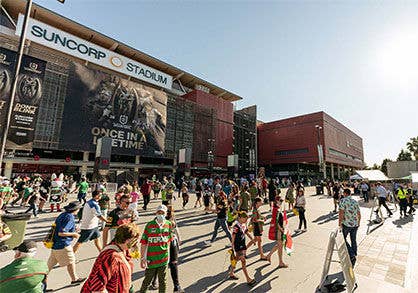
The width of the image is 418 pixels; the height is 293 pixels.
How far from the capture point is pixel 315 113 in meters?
53.4

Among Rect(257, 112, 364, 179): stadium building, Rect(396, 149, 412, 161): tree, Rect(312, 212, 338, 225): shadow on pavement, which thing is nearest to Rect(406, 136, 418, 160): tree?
Rect(396, 149, 412, 161): tree

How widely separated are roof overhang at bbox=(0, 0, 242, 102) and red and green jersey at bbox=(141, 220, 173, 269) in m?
42.6

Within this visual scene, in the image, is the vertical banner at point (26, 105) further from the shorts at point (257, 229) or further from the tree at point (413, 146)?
the tree at point (413, 146)

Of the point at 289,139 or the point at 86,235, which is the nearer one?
the point at 86,235

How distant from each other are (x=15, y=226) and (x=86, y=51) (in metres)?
37.3

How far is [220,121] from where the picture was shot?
5150cm

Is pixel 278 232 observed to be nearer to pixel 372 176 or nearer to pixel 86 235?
pixel 86 235

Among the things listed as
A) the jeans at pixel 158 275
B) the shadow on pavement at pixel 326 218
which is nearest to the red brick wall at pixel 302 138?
the shadow on pavement at pixel 326 218

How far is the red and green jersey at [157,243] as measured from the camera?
11.0ft

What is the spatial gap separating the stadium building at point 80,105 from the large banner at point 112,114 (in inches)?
4.9

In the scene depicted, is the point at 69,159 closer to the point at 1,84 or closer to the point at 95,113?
the point at 95,113

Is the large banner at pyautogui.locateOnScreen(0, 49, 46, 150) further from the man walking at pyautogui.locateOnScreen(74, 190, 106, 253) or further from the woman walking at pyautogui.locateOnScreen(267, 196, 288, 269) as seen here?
the woman walking at pyautogui.locateOnScreen(267, 196, 288, 269)

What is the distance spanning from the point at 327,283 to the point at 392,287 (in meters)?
1.26

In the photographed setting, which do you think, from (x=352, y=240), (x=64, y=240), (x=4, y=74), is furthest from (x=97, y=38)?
(x=352, y=240)
